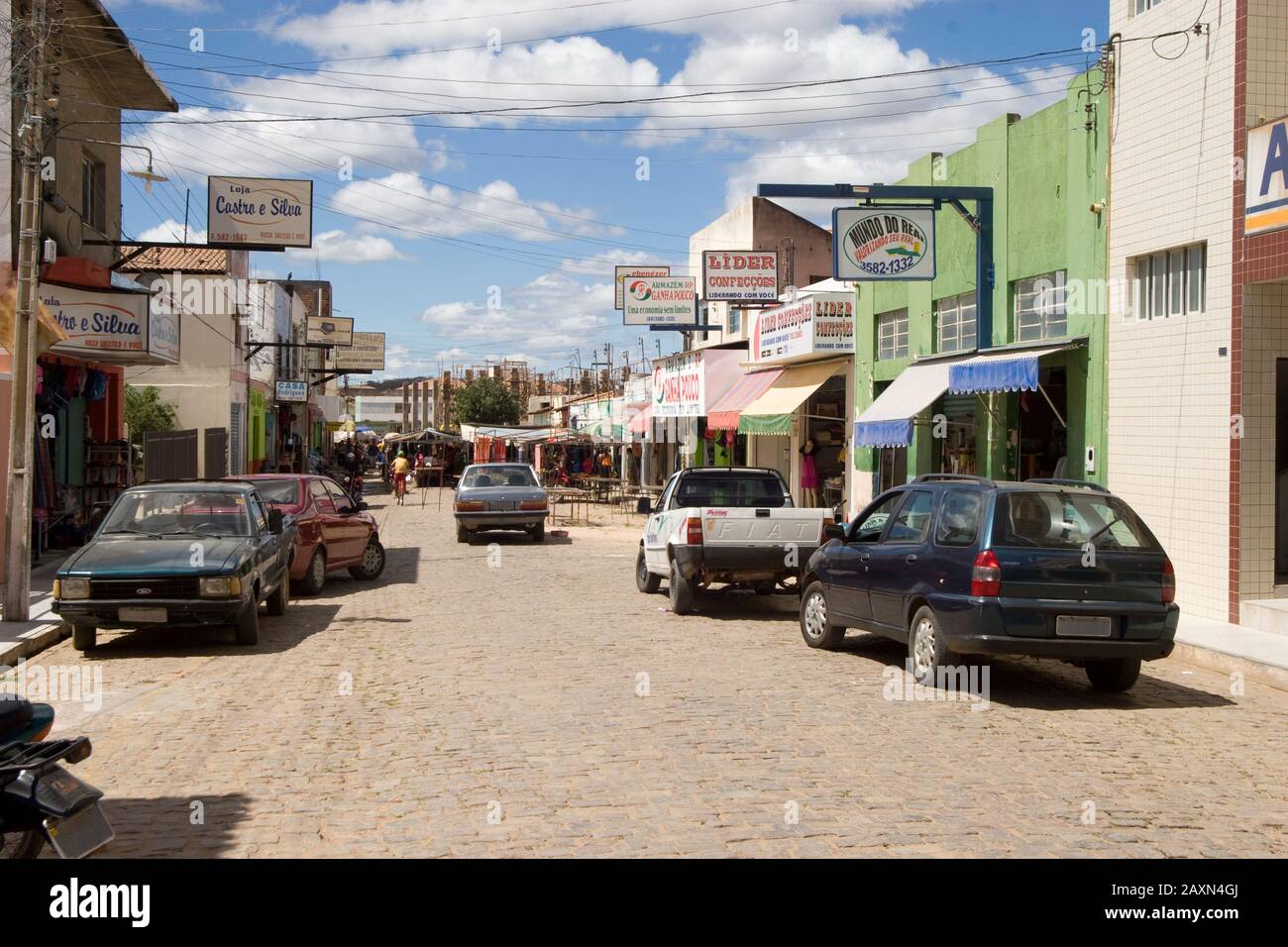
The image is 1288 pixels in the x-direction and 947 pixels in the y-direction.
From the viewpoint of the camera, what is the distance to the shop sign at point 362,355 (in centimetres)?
6025

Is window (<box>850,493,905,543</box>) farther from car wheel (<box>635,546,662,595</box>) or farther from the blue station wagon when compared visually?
car wheel (<box>635,546,662,595</box>)

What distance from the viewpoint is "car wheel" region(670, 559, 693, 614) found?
13.7 meters

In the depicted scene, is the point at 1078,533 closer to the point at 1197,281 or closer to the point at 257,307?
the point at 1197,281

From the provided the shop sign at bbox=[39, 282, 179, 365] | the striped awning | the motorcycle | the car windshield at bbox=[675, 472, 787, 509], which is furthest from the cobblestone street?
the striped awning

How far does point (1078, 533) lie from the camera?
29.4ft

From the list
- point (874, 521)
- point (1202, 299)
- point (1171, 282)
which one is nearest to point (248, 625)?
point (874, 521)

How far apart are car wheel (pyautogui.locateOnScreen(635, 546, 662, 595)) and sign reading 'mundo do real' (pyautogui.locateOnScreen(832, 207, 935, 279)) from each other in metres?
5.53

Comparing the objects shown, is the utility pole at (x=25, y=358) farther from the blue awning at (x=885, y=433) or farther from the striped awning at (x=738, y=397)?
the striped awning at (x=738, y=397)

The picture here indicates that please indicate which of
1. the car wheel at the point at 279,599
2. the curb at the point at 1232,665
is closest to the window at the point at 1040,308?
the curb at the point at 1232,665

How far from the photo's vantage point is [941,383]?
17.9 m

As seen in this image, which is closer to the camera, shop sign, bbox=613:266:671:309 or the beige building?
the beige building

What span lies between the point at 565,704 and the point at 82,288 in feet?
44.0

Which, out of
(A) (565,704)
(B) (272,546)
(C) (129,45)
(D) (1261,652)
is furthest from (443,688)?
(C) (129,45)

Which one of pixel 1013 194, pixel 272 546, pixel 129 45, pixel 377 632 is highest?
pixel 129 45
